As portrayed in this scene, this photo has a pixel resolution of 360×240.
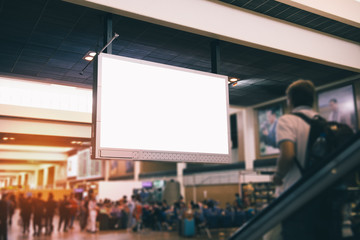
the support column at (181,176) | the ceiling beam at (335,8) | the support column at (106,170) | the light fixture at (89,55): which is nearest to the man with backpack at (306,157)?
the ceiling beam at (335,8)

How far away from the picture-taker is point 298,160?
176cm

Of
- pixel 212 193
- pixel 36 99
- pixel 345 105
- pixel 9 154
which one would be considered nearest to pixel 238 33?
pixel 345 105

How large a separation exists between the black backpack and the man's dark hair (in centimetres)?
16

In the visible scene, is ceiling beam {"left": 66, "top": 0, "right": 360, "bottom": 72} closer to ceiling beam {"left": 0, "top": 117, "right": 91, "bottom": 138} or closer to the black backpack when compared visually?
the black backpack

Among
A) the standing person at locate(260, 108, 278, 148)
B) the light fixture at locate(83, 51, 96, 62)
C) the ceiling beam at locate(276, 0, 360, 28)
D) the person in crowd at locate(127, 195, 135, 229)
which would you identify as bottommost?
the person in crowd at locate(127, 195, 135, 229)

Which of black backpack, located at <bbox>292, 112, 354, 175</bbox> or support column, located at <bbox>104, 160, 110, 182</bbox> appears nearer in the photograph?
black backpack, located at <bbox>292, 112, 354, 175</bbox>

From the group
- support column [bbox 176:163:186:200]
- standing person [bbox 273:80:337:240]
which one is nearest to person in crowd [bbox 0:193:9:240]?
standing person [bbox 273:80:337:240]

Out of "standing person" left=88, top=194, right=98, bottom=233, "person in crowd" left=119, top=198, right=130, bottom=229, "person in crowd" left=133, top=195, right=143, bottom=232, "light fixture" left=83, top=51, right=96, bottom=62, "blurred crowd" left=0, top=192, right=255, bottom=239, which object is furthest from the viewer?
"person in crowd" left=119, top=198, right=130, bottom=229

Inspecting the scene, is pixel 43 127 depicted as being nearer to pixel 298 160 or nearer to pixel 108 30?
pixel 108 30

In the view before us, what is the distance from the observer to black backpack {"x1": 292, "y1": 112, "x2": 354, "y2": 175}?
1.72 metres

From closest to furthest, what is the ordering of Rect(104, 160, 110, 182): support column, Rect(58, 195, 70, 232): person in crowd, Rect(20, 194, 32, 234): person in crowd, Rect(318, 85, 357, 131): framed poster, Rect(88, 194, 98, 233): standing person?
Rect(318, 85, 357, 131): framed poster
Rect(20, 194, 32, 234): person in crowd
Rect(88, 194, 98, 233): standing person
Rect(58, 195, 70, 232): person in crowd
Rect(104, 160, 110, 182): support column

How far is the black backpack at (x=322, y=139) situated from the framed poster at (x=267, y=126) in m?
9.04

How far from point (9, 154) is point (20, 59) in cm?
1898

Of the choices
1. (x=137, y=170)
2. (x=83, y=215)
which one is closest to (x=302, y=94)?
(x=83, y=215)
